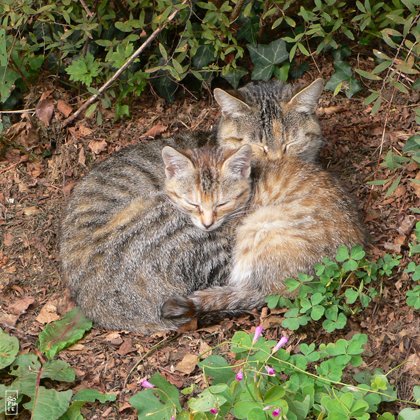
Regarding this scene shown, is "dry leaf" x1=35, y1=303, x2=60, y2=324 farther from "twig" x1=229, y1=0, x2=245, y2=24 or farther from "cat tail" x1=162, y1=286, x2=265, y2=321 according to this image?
"twig" x1=229, y1=0, x2=245, y2=24

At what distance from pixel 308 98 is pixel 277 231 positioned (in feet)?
3.51

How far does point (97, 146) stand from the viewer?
20.1 ft

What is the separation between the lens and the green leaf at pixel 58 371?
438 cm

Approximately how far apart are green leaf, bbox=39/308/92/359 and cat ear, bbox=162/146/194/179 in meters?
1.17

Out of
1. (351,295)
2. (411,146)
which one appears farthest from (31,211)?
(411,146)

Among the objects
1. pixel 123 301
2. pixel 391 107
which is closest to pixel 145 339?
pixel 123 301

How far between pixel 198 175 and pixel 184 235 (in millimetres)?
446

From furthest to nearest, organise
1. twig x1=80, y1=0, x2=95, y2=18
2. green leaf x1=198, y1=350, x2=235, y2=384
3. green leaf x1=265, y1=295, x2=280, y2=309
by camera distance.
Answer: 1. twig x1=80, y1=0, x2=95, y2=18
2. green leaf x1=265, y1=295, x2=280, y2=309
3. green leaf x1=198, y1=350, x2=235, y2=384

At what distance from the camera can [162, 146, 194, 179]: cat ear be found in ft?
16.5

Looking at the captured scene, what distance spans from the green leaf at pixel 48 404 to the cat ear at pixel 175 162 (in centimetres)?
172

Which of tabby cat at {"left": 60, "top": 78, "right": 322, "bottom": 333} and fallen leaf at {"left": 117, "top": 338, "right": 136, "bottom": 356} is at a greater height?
tabby cat at {"left": 60, "top": 78, "right": 322, "bottom": 333}

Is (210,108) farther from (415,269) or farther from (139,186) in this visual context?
(415,269)

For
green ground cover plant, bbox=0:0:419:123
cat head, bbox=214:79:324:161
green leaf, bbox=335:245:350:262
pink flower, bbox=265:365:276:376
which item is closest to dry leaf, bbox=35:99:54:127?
green ground cover plant, bbox=0:0:419:123

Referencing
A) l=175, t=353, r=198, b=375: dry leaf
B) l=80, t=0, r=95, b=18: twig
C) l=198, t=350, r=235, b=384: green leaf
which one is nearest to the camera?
l=198, t=350, r=235, b=384: green leaf
